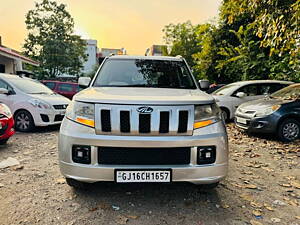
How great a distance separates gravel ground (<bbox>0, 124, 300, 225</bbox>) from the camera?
7.99 feet

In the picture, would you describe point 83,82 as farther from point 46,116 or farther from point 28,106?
point 28,106

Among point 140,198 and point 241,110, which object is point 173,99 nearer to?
point 140,198

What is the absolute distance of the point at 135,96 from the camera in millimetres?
2607

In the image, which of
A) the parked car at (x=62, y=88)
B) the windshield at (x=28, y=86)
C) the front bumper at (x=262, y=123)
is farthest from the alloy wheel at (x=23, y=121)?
the front bumper at (x=262, y=123)

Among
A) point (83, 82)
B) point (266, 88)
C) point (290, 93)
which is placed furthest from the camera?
point (266, 88)

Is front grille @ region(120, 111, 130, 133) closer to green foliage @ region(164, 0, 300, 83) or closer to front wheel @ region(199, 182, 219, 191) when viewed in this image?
front wheel @ region(199, 182, 219, 191)

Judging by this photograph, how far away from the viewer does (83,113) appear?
2525 mm

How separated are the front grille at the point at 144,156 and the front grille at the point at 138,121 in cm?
16

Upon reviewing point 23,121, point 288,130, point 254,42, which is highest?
point 254,42

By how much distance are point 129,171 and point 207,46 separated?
1677 cm

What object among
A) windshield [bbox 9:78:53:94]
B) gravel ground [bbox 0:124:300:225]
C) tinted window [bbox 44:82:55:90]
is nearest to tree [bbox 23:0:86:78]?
tinted window [bbox 44:82:55:90]

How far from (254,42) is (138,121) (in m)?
12.7

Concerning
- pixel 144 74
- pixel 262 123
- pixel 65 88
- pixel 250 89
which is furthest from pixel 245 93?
pixel 65 88

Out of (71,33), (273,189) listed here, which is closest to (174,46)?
(71,33)
